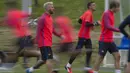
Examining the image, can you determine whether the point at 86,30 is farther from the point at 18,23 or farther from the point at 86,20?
the point at 18,23

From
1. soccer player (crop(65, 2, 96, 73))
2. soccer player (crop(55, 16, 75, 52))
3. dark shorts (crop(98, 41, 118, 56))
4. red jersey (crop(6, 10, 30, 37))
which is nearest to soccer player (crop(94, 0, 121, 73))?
dark shorts (crop(98, 41, 118, 56))

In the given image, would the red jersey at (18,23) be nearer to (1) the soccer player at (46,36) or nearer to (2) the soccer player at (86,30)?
(2) the soccer player at (86,30)

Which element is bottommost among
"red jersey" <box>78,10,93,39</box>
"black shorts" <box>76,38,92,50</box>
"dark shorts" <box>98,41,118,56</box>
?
"black shorts" <box>76,38,92,50</box>

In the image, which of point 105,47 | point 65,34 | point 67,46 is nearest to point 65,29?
point 65,34

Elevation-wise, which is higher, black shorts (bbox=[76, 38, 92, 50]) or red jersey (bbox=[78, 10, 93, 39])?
red jersey (bbox=[78, 10, 93, 39])

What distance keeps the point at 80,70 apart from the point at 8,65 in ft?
6.19

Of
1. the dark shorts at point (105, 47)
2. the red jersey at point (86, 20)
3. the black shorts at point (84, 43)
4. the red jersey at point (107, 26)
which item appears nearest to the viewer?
the red jersey at point (107, 26)

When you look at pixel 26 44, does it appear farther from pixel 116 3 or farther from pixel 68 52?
pixel 116 3

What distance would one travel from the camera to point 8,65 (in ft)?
50.2

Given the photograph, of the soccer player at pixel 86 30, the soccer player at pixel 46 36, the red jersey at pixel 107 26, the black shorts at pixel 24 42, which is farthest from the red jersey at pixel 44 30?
the black shorts at pixel 24 42

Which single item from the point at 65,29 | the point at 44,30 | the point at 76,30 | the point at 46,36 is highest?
the point at 44,30

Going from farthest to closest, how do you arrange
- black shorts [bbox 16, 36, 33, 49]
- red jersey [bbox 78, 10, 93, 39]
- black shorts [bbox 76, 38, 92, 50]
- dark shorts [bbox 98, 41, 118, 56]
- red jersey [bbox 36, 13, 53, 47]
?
black shorts [bbox 16, 36, 33, 49] < black shorts [bbox 76, 38, 92, 50] < red jersey [bbox 78, 10, 93, 39] < dark shorts [bbox 98, 41, 118, 56] < red jersey [bbox 36, 13, 53, 47]

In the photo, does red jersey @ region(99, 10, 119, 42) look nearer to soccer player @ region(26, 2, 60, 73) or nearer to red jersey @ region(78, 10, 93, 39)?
red jersey @ region(78, 10, 93, 39)

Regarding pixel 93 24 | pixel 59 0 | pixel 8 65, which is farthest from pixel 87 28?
pixel 59 0
